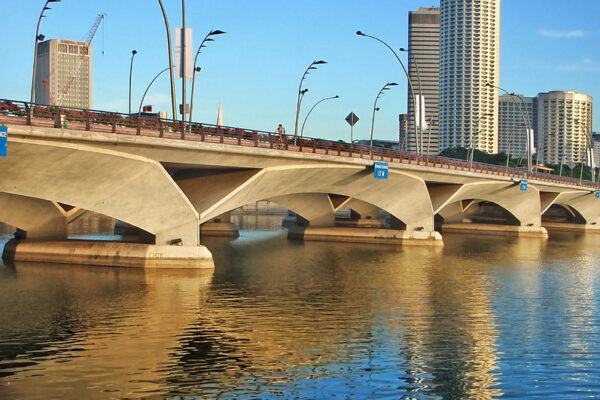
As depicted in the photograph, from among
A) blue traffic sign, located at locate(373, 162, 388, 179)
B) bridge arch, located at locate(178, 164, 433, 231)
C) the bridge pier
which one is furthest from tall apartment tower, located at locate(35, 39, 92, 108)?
the bridge pier

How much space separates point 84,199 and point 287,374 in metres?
21.8

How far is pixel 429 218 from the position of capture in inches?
2798

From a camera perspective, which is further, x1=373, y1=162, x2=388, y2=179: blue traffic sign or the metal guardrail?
x1=373, y1=162, x2=388, y2=179: blue traffic sign

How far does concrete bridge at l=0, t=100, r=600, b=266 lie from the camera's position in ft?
123

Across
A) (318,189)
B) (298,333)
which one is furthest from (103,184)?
(318,189)

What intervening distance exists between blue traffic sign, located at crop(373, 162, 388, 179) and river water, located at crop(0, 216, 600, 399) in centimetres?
1021

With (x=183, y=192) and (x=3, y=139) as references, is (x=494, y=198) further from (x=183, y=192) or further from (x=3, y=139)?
(x=3, y=139)

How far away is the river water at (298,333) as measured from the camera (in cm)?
2097

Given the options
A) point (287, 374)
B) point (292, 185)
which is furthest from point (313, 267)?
point (287, 374)

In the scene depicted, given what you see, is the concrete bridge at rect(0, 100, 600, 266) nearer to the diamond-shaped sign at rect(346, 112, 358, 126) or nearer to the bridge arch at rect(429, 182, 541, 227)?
the bridge arch at rect(429, 182, 541, 227)

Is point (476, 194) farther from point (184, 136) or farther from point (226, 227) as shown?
point (184, 136)

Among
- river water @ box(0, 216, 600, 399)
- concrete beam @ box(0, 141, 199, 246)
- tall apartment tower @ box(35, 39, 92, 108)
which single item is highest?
tall apartment tower @ box(35, 39, 92, 108)

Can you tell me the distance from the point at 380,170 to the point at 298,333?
109 ft

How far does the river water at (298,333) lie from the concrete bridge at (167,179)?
2.60 meters
